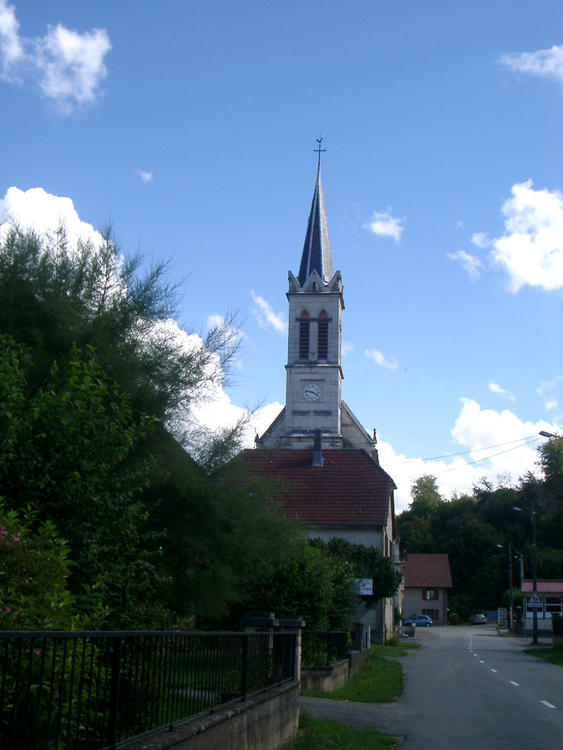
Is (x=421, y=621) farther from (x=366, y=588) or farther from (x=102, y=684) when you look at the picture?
(x=102, y=684)

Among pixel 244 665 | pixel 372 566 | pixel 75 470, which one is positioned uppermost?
pixel 75 470

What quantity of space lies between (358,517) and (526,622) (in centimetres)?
2397

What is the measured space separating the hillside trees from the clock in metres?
40.1

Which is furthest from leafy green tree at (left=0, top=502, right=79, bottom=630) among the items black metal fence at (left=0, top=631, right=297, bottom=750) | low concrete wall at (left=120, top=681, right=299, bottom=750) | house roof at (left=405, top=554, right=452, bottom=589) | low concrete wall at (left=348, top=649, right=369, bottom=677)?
house roof at (left=405, top=554, right=452, bottom=589)

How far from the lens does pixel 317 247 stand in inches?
2365

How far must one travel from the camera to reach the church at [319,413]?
126 ft

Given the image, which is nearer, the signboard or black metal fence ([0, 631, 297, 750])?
black metal fence ([0, 631, 297, 750])

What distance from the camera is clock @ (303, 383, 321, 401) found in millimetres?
54906

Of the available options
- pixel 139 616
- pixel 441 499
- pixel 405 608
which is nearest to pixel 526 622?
pixel 405 608

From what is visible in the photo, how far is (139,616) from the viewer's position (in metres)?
9.05

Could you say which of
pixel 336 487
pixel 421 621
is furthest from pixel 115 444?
pixel 421 621

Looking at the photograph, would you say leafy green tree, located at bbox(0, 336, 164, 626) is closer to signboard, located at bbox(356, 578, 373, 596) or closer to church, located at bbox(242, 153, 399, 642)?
signboard, located at bbox(356, 578, 373, 596)

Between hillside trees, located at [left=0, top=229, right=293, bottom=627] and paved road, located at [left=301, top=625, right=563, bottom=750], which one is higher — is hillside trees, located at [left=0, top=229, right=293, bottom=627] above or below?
above

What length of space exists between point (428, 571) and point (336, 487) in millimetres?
49354
